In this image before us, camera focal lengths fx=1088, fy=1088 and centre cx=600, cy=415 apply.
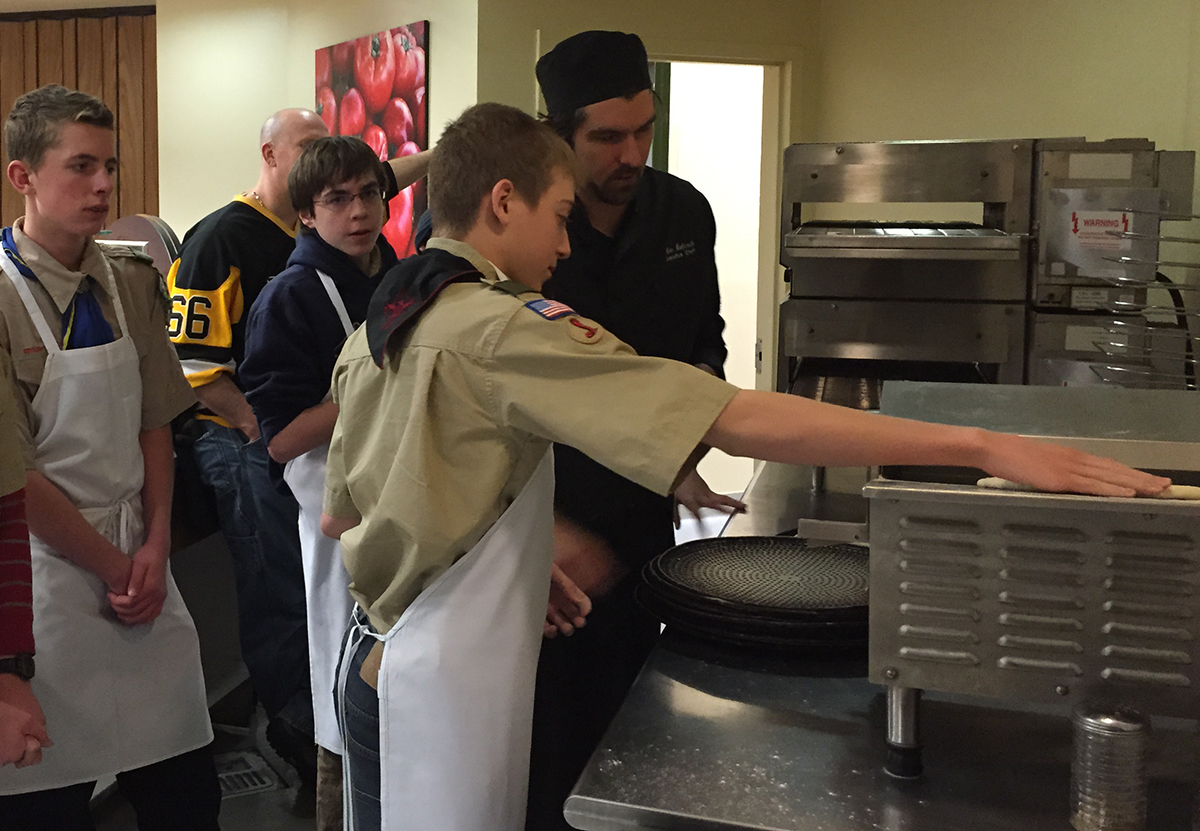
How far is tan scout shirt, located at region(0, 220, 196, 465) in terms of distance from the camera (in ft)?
5.81

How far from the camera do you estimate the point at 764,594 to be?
1240 millimetres

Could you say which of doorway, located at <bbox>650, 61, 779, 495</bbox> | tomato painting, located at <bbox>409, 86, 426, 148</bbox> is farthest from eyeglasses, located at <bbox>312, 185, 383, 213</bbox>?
doorway, located at <bbox>650, 61, 779, 495</bbox>

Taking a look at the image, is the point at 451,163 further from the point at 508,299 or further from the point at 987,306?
the point at 987,306

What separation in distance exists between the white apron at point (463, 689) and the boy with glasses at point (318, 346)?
3.29ft

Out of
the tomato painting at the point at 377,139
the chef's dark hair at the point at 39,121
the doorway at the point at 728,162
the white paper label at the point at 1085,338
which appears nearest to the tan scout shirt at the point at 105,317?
the chef's dark hair at the point at 39,121

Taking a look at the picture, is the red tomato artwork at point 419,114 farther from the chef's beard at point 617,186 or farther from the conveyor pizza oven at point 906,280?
the chef's beard at point 617,186

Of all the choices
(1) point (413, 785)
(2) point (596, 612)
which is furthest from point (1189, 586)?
(2) point (596, 612)

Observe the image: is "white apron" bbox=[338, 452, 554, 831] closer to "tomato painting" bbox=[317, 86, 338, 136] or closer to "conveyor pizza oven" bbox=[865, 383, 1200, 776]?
"conveyor pizza oven" bbox=[865, 383, 1200, 776]

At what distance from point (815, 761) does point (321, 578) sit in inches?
55.2

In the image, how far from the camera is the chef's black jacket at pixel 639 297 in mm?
1730

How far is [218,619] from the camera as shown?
3.19 metres

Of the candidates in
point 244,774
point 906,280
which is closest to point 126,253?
point 244,774

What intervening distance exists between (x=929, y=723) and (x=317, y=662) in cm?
149

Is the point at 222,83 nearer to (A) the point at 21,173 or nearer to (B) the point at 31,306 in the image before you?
(A) the point at 21,173
